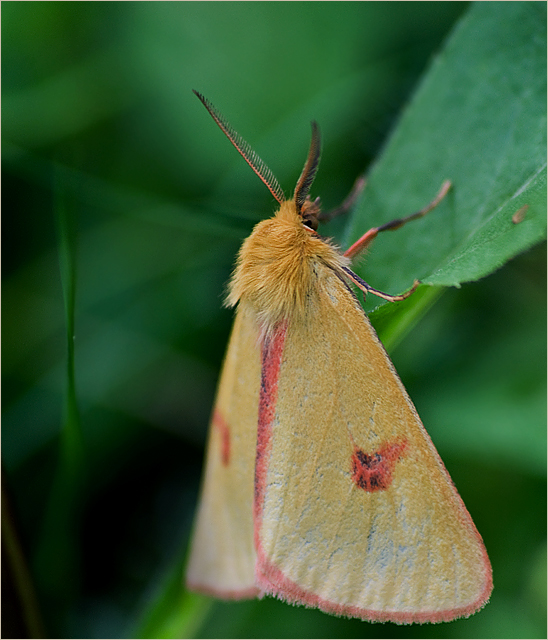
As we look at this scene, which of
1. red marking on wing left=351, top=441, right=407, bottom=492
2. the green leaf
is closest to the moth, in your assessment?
red marking on wing left=351, top=441, right=407, bottom=492

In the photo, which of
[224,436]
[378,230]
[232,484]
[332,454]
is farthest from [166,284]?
[332,454]

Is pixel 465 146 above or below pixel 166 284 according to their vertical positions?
below

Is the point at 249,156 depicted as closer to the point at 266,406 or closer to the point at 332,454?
the point at 266,406

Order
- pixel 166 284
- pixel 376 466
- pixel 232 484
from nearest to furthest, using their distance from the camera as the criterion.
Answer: pixel 376 466
pixel 232 484
pixel 166 284

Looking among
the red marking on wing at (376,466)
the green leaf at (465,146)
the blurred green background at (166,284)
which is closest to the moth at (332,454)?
the red marking on wing at (376,466)

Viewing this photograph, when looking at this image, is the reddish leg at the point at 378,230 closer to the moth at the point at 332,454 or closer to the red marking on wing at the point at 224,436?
the moth at the point at 332,454

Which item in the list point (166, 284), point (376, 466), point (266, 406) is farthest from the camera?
point (166, 284)
